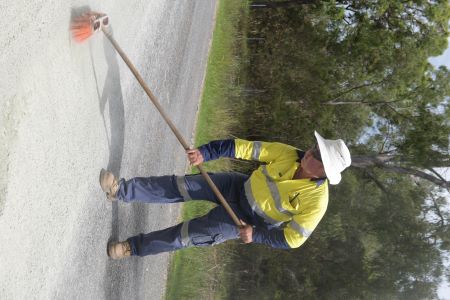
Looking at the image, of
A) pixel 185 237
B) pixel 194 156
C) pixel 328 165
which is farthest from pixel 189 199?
pixel 328 165

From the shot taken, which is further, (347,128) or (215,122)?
(347,128)

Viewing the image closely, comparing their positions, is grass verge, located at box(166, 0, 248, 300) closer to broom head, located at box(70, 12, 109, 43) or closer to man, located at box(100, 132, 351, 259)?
man, located at box(100, 132, 351, 259)

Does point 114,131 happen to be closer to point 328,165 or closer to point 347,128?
point 328,165

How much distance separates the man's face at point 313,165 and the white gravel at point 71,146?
1.84m

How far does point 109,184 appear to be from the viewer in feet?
14.2

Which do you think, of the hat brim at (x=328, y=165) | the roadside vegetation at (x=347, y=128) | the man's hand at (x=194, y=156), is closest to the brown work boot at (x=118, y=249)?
the man's hand at (x=194, y=156)

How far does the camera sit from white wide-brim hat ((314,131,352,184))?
4.21m

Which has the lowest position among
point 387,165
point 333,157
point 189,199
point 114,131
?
point 387,165

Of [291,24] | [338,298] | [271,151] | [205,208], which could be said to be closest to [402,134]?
[338,298]

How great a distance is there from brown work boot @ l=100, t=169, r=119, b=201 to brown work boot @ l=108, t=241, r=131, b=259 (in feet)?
1.51

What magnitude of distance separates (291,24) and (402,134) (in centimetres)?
501

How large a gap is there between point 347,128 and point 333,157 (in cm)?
628

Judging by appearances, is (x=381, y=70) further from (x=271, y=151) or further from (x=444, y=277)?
(x=271, y=151)

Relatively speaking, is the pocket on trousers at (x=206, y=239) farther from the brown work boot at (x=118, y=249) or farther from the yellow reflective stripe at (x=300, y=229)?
the yellow reflective stripe at (x=300, y=229)
